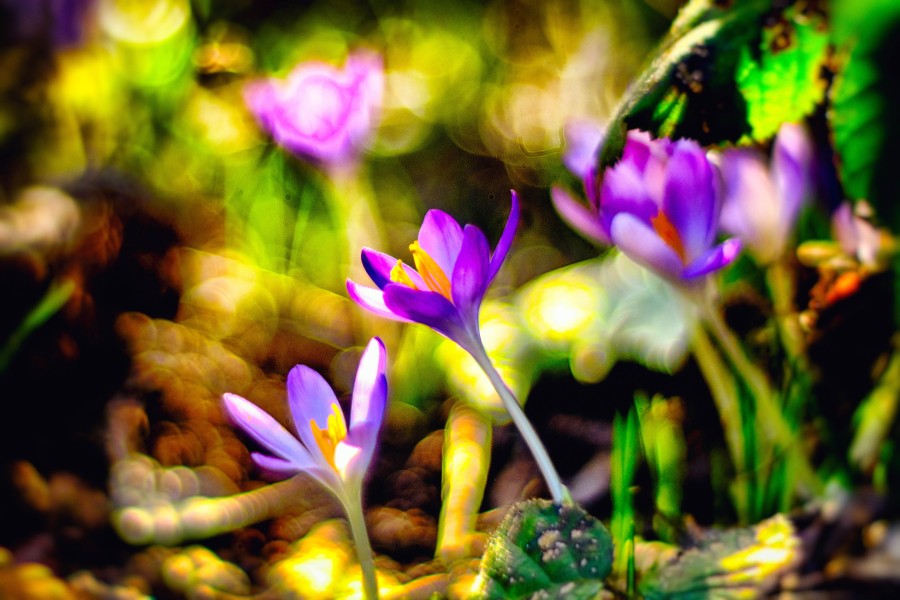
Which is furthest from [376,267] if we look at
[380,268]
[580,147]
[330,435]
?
[580,147]

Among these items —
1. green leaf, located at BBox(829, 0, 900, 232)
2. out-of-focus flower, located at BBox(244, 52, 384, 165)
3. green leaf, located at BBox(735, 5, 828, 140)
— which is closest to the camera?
green leaf, located at BBox(829, 0, 900, 232)

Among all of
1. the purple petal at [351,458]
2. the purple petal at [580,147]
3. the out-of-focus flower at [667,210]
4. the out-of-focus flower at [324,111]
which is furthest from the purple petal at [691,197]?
the out-of-focus flower at [324,111]

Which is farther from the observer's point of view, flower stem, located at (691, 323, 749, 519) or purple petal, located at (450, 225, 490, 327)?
flower stem, located at (691, 323, 749, 519)

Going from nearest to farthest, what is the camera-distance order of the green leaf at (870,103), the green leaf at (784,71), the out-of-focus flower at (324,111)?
the green leaf at (870,103)
the green leaf at (784,71)
the out-of-focus flower at (324,111)

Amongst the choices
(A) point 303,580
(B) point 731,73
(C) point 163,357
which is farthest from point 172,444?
(B) point 731,73

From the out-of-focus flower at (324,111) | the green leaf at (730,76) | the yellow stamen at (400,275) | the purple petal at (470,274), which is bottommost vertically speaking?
the purple petal at (470,274)

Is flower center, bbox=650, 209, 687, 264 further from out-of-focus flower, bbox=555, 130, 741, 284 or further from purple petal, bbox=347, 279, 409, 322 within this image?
purple petal, bbox=347, 279, 409, 322

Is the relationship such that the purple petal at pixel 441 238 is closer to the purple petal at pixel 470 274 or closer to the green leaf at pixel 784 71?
the purple petal at pixel 470 274

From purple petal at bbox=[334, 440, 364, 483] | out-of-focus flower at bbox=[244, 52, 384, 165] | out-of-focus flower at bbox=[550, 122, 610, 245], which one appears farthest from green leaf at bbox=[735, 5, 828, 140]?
out-of-focus flower at bbox=[244, 52, 384, 165]
